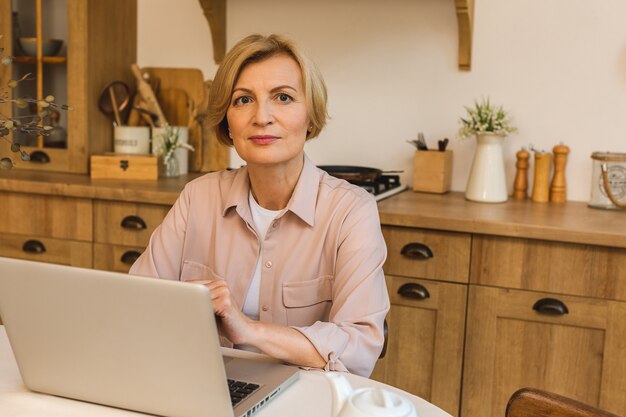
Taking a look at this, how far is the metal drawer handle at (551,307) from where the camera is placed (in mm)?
2219

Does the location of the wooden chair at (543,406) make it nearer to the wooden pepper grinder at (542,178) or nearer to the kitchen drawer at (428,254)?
the kitchen drawer at (428,254)

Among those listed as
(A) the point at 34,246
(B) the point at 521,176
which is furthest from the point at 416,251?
(A) the point at 34,246

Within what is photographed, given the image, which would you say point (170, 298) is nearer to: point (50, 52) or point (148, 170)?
point (148, 170)

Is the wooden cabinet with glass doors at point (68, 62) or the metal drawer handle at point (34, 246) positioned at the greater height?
→ the wooden cabinet with glass doors at point (68, 62)

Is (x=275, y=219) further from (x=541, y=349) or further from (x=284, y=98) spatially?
(x=541, y=349)

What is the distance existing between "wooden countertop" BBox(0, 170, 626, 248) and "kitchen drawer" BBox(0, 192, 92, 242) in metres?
0.04

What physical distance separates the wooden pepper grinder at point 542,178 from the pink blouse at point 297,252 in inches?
45.1

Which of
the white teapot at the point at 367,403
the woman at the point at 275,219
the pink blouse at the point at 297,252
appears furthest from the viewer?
the woman at the point at 275,219

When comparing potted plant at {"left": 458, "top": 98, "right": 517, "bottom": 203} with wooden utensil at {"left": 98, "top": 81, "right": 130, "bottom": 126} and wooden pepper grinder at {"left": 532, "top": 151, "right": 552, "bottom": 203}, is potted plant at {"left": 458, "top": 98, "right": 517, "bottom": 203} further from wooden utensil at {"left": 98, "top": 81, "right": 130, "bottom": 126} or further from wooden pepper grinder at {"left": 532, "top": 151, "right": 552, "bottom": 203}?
wooden utensil at {"left": 98, "top": 81, "right": 130, "bottom": 126}

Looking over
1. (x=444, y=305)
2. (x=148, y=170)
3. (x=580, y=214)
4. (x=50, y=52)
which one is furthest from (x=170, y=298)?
(x=50, y=52)

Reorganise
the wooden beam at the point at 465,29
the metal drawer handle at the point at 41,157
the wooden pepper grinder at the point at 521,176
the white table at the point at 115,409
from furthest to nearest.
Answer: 1. the metal drawer handle at the point at 41,157
2. the wooden pepper grinder at the point at 521,176
3. the wooden beam at the point at 465,29
4. the white table at the point at 115,409

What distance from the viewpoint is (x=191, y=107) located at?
126 inches

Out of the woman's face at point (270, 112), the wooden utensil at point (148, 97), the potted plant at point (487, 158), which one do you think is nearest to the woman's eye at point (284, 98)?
the woman's face at point (270, 112)

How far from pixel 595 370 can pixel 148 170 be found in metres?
1.72
